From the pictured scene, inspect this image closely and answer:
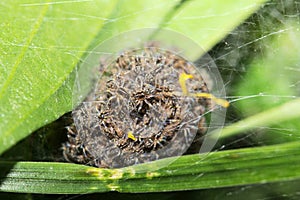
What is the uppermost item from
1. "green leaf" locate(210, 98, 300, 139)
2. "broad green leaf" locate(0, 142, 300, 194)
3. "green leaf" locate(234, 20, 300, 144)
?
"green leaf" locate(234, 20, 300, 144)

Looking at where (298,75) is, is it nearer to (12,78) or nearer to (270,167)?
(270,167)

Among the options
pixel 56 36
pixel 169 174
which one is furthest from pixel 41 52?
pixel 169 174

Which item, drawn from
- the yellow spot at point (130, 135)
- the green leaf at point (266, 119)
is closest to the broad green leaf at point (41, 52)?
the yellow spot at point (130, 135)

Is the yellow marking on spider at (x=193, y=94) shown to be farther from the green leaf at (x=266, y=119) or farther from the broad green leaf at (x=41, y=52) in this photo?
the broad green leaf at (x=41, y=52)

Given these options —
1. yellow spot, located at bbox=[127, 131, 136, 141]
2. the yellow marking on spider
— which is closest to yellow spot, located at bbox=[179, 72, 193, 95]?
the yellow marking on spider

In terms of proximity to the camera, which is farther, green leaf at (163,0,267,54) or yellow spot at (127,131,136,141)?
green leaf at (163,0,267,54)

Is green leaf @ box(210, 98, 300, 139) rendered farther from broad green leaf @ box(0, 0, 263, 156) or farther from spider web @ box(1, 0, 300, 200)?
broad green leaf @ box(0, 0, 263, 156)
